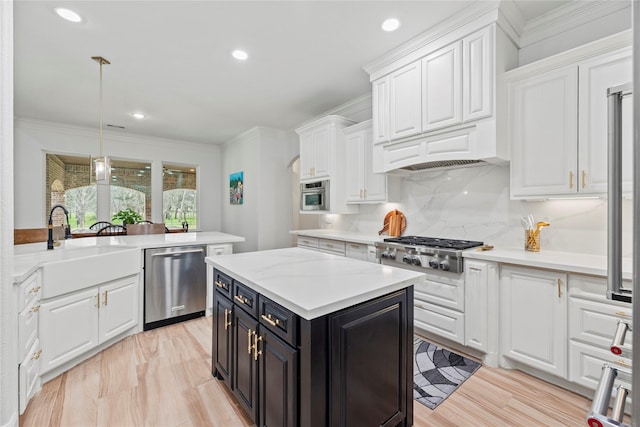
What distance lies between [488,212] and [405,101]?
1331 mm

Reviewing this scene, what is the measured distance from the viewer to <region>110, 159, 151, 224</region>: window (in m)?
5.70

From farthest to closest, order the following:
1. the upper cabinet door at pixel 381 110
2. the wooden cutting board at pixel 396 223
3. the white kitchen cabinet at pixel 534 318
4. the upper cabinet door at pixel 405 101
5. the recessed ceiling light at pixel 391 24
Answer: the wooden cutting board at pixel 396 223 → the upper cabinet door at pixel 381 110 → the upper cabinet door at pixel 405 101 → the recessed ceiling light at pixel 391 24 → the white kitchen cabinet at pixel 534 318

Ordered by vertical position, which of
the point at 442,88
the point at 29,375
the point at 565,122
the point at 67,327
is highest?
the point at 442,88

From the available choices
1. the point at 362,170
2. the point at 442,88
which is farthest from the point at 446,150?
the point at 362,170

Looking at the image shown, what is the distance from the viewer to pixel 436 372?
218 cm

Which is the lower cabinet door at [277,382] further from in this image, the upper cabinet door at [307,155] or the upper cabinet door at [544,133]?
the upper cabinet door at [307,155]

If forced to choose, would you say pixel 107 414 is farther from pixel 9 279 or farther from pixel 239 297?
pixel 239 297

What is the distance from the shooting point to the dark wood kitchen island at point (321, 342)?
1.15 m

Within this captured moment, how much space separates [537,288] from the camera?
199 centimetres

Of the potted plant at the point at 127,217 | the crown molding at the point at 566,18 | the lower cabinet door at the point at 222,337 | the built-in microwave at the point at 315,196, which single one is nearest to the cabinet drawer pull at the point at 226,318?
the lower cabinet door at the point at 222,337

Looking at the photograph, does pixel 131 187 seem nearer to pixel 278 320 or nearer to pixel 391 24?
pixel 391 24

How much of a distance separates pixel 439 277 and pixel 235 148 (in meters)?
4.94

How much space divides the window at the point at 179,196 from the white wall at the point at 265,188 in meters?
1.41

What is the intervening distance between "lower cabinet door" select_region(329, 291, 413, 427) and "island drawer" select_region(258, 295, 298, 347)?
161mm
